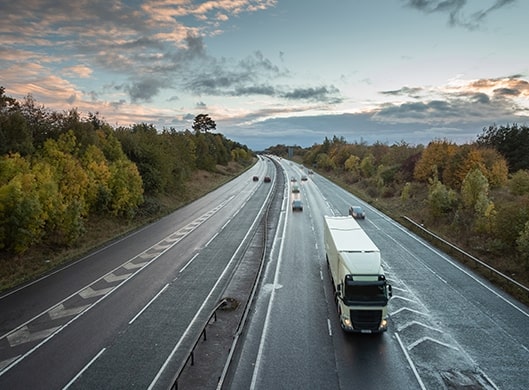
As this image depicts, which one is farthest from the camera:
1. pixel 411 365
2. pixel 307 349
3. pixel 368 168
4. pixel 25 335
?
pixel 368 168

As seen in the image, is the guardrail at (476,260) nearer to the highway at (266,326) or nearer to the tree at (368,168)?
the highway at (266,326)

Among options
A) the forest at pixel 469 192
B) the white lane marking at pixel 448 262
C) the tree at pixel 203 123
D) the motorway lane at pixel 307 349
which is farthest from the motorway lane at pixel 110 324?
the tree at pixel 203 123

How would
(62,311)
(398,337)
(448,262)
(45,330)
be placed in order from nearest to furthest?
(398,337) < (45,330) < (62,311) < (448,262)

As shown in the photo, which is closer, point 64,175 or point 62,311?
point 62,311

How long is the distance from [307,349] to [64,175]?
1096 inches

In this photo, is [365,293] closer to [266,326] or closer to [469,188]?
[266,326]

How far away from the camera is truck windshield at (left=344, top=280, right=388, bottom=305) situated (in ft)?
54.1

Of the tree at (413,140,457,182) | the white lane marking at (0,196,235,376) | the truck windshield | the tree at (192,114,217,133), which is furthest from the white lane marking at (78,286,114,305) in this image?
the tree at (192,114,217,133)

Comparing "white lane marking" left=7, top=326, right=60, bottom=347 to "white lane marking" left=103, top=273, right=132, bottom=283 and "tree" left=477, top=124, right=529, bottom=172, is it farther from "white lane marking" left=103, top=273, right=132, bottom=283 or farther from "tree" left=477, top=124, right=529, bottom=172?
"tree" left=477, top=124, right=529, bottom=172

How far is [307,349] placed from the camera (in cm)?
1605

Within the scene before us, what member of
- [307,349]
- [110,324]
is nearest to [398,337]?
[307,349]

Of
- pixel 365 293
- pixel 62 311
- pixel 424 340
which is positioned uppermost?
pixel 365 293

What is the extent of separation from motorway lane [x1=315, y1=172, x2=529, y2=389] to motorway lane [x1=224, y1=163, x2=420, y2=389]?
1.24 meters

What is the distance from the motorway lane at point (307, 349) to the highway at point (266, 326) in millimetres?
58
